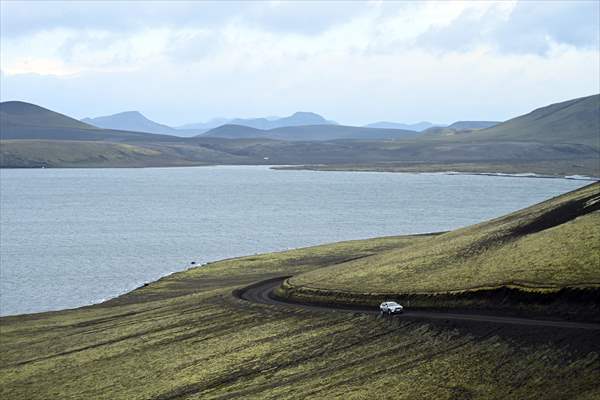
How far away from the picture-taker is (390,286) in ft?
238

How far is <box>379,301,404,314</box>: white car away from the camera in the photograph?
62.5 m

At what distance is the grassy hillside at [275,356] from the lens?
4834 cm

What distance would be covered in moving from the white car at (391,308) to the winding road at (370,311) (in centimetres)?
57

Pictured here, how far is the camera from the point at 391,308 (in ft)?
206

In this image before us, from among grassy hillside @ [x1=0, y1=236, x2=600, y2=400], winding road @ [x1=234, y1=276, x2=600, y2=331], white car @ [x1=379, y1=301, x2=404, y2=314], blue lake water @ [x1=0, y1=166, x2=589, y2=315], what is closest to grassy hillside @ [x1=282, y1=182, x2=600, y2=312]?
winding road @ [x1=234, y1=276, x2=600, y2=331]

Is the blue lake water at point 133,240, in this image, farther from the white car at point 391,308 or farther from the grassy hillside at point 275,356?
the white car at point 391,308

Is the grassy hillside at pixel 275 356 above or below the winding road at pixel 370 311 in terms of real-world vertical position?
below

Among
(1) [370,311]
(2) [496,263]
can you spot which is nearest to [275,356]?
(1) [370,311]

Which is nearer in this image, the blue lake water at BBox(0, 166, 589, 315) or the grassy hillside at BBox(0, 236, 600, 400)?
the grassy hillside at BBox(0, 236, 600, 400)

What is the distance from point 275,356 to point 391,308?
10493mm

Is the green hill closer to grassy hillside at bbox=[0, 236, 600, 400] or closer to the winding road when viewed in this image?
grassy hillside at bbox=[0, 236, 600, 400]

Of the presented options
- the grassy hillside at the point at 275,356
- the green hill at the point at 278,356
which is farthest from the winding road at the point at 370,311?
the grassy hillside at the point at 275,356

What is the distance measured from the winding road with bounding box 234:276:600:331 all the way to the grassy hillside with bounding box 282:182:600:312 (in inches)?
93.0

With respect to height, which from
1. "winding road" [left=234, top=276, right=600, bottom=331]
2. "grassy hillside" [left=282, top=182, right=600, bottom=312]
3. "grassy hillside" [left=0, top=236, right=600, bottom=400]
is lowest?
"grassy hillside" [left=0, top=236, right=600, bottom=400]
